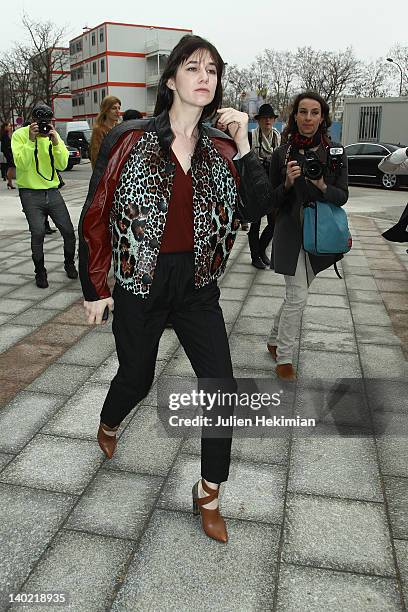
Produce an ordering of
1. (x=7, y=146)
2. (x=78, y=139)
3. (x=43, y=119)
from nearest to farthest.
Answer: (x=43, y=119), (x=7, y=146), (x=78, y=139)

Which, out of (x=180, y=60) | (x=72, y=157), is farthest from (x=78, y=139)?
(x=180, y=60)

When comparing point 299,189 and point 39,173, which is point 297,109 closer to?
point 299,189

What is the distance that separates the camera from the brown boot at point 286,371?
3885 millimetres

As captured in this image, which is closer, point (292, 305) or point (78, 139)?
point (292, 305)

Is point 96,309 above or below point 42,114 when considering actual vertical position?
below

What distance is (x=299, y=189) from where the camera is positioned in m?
3.38

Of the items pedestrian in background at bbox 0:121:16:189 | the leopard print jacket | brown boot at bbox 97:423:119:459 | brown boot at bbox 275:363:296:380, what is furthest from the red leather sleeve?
pedestrian in background at bbox 0:121:16:189

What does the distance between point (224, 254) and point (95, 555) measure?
1.31 metres

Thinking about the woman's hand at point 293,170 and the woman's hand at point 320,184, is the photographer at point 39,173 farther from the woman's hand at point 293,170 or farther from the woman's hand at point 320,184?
the woman's hand at point 320,184

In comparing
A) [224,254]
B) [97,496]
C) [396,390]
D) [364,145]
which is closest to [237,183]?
[224,254]

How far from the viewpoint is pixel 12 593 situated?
80.4 inches

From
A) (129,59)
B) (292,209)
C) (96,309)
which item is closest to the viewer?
(96,309)

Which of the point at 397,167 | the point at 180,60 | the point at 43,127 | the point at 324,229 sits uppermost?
the point at 180,60

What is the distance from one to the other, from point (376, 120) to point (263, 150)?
21.2 metres
